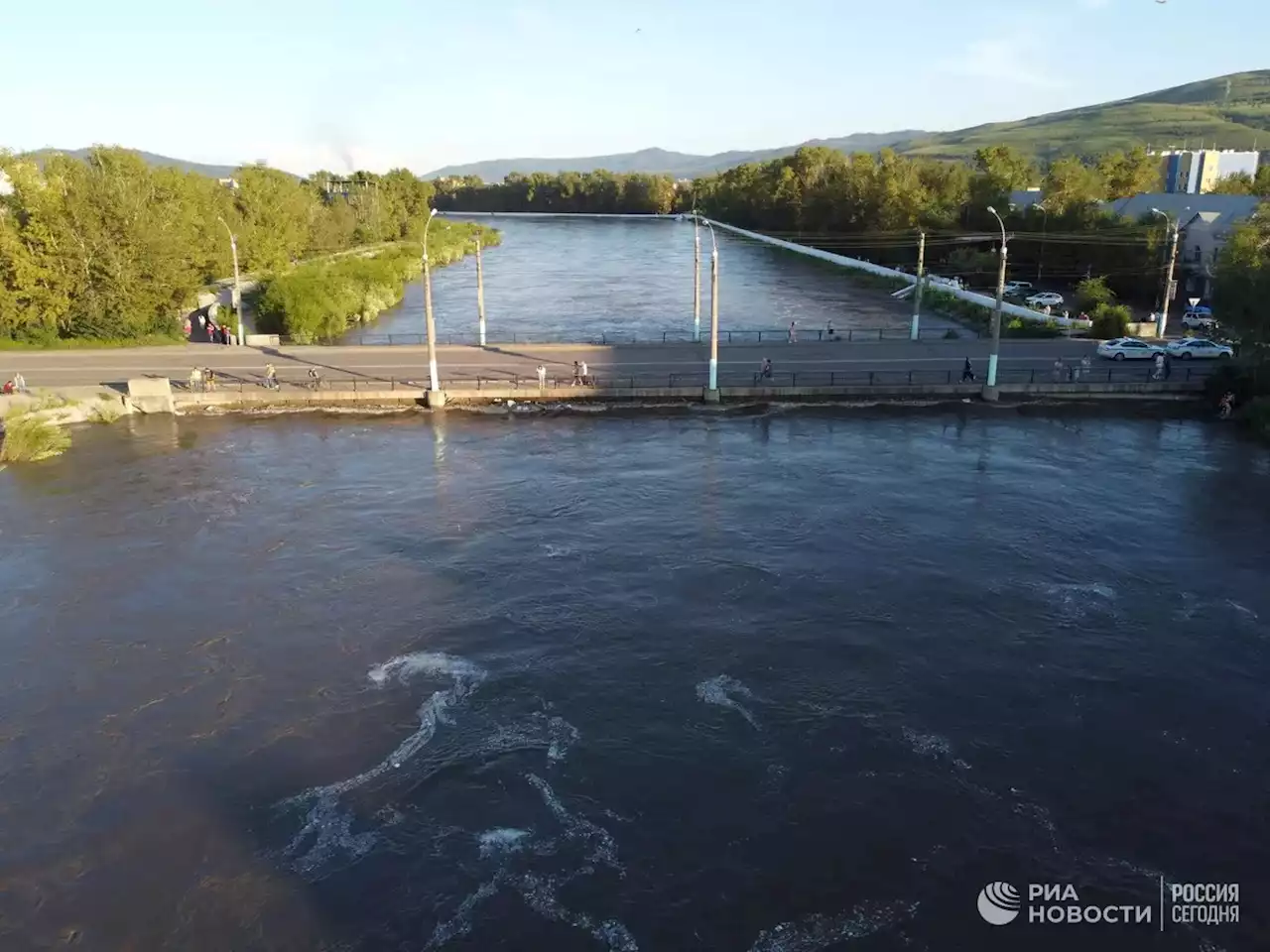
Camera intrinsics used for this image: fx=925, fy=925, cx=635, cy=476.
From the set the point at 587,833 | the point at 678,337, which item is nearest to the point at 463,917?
the point at 587,833

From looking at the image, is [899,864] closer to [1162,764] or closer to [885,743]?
[885,743]

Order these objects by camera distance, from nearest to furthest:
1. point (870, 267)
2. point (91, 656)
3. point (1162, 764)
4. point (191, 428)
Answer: point (1162, 764) → point (91, 656) → point (191, 428) → point (870, 267)

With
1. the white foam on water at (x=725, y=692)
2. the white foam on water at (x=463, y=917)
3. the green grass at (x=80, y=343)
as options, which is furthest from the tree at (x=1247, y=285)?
the green grass at (x=80, y=343)

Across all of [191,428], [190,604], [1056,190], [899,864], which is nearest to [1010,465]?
[899,864]

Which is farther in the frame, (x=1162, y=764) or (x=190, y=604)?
(x=190, y=604)

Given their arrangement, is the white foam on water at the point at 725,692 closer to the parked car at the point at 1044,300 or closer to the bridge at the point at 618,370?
the bridge at the point at 618,370

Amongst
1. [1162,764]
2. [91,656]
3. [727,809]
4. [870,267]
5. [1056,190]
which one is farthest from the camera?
[870,267]

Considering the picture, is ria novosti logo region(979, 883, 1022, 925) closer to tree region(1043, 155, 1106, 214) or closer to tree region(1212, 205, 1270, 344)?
tree region(1212, 205, 1270, 344)
